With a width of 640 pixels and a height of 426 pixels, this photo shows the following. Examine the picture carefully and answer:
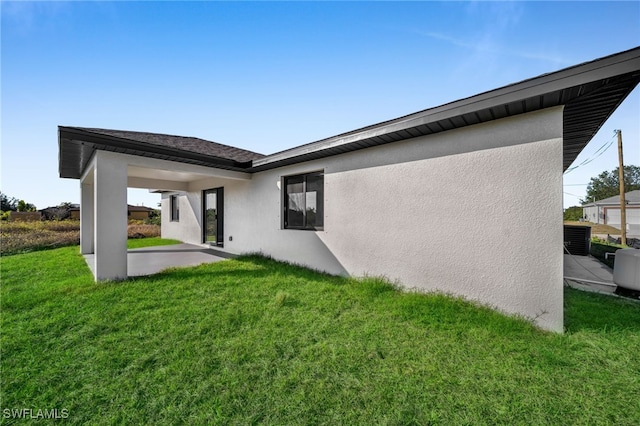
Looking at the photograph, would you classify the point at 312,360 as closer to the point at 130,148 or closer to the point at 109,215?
the point at 109,215

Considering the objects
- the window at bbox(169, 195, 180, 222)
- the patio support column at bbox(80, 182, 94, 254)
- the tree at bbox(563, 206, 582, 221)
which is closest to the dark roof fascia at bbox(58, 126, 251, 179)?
the patio support column at bbox(80, 182, 94, 254)

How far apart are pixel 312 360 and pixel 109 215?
5.21 metres

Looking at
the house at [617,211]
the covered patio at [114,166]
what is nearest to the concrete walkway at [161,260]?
the covered patio at [114,166]

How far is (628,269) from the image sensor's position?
13.4 feet

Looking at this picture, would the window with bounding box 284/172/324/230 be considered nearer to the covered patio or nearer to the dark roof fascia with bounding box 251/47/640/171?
the dark roof fascia with bounding box 251/47/640/171

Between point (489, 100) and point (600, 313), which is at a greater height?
point (489, 100)

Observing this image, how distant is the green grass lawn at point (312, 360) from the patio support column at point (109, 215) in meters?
0.75

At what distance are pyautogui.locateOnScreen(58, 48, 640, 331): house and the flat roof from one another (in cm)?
2

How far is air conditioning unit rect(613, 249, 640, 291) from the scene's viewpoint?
13.1 feet

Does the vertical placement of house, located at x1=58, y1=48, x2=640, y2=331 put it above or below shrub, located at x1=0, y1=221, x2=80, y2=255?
above

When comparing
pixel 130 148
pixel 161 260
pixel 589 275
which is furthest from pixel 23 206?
pixel 589 275

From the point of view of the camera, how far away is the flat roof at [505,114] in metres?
2.67

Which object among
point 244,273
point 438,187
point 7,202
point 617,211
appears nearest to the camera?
point 438,187

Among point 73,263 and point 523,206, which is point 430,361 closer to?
point 523,206
